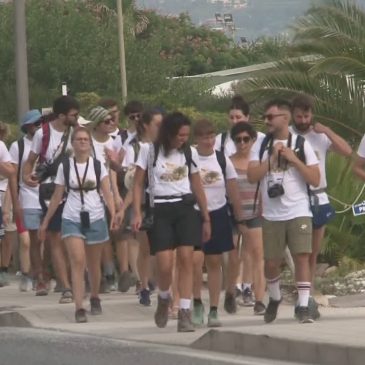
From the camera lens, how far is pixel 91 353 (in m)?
11.7

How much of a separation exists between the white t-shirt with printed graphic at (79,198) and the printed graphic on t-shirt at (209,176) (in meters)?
1.14

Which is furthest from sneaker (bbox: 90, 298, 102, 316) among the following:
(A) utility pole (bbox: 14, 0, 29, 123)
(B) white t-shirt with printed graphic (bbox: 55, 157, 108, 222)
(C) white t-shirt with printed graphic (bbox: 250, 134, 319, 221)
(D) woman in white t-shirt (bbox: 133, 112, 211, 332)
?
(A) utility pole (bbox: 14, 0, 29, 123)

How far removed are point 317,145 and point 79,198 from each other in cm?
221

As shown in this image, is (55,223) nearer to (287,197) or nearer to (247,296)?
(247,296)

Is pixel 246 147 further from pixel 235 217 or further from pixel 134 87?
pixel 134 87

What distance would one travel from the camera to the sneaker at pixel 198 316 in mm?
13000

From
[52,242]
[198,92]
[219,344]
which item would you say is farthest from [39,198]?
[198,92]

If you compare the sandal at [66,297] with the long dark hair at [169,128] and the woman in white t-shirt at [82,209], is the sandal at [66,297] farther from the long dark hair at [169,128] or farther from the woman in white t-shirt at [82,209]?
the long dark hair at [169,128]

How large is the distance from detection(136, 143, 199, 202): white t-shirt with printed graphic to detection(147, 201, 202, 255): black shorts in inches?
3.9

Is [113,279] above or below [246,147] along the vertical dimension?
below

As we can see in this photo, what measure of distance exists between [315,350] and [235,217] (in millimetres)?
2848

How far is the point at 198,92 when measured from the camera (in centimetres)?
5650

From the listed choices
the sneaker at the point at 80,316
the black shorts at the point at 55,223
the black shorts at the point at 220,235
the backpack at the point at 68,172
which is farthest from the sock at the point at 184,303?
the black shorts at the point at 55,223

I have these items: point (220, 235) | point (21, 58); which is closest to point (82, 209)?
point (220, 235)
